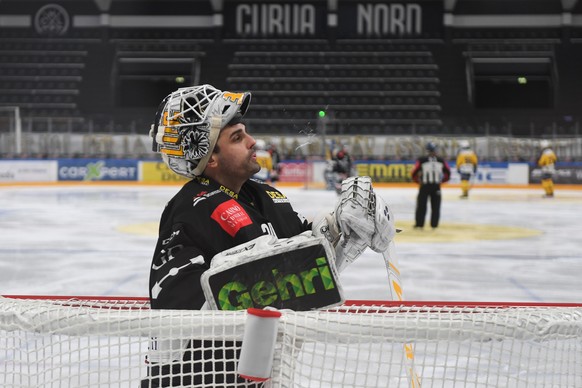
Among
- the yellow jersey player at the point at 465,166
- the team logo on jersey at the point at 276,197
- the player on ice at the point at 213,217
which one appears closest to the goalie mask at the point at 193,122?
the player on ice at the point at 213,217

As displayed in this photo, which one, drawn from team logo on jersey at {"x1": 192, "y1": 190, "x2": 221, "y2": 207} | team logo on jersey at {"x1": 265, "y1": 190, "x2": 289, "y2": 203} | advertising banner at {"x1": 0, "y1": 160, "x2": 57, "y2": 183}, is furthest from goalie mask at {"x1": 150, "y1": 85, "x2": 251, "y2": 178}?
advertising banner at {"x1": 0, "y1": 160, "x2": 57, "y2": 183}

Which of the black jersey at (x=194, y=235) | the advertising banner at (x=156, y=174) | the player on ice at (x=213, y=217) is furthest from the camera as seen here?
the advertising banner at (x=156, y=174)

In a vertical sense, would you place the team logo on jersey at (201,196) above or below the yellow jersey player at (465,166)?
above

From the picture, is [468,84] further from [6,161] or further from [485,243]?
[485,243]

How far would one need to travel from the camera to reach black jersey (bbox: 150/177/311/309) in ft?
5.14

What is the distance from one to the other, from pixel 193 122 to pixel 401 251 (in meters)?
6.87

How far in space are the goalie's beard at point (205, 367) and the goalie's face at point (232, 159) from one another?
568 mm

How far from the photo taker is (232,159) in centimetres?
189

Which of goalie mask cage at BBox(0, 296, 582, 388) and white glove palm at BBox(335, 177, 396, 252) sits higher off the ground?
white glove palm at BBox(335, 177, 396, 252)

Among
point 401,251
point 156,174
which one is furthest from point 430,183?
point 156,174

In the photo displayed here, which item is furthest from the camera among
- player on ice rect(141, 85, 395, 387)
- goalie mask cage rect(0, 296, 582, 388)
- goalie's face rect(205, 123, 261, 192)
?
goalie's face rect(205, 123, 261, 192)

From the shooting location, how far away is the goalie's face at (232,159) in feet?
6.19

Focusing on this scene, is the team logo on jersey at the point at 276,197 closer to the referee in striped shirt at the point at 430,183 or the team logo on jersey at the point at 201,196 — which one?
the team logo on jersey at the point at 201,196

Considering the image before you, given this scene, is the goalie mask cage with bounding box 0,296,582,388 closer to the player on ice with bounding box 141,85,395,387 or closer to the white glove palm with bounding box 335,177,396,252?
the player on ice with bounding box 141,85,395,387
